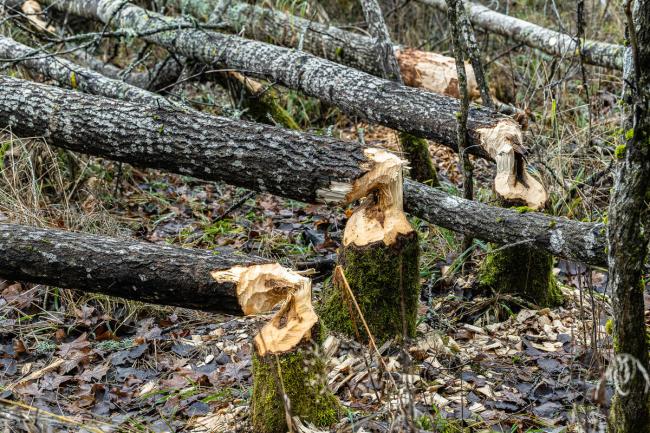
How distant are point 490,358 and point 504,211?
29.9 inches

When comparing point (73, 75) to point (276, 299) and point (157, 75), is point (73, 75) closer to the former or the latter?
point (157, 75)

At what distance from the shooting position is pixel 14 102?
434 centimetres

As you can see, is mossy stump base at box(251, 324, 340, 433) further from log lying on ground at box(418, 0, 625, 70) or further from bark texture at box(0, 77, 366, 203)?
log lying on ground at box(418, 0, 625, 70)

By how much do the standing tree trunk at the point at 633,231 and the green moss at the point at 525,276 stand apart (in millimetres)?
1602

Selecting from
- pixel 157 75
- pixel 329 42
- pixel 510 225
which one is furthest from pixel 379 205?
pixel 157 75

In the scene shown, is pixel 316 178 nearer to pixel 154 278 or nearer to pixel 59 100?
pixel 154 278

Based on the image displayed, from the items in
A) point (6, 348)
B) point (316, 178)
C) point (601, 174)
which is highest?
point (316, 178)

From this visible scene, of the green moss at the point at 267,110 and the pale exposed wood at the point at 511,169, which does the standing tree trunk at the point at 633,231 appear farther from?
the green moss at the point at 267,110

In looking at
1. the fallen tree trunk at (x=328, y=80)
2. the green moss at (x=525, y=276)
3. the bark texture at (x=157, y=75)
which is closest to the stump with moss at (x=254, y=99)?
the fallen tree trunk at (x=328, y=80)

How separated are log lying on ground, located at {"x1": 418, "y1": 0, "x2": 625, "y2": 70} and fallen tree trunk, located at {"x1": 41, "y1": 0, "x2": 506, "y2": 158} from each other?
1.72m

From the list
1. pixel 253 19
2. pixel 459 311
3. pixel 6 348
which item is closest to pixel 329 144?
pixel 459 311

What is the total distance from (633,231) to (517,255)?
1.79 meters

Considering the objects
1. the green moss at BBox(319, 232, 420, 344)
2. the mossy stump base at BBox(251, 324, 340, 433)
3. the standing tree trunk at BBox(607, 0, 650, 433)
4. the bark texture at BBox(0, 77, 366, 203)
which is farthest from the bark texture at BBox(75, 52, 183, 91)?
the standing tree trunk at BBox(607, 0, 650, 433)

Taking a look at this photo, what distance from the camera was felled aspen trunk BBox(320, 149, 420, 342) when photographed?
134 inches
